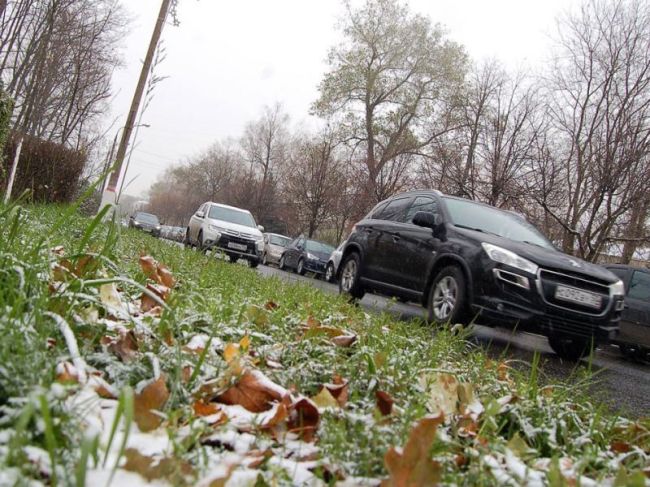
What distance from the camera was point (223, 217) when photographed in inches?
682

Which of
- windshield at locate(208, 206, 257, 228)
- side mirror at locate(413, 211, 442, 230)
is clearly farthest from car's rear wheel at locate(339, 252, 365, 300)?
windshield at locate(208, 206, 257, 228)

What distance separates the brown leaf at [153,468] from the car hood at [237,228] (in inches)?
606

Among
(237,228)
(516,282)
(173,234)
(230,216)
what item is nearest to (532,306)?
(516,282)

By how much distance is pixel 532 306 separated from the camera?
5.41 metres

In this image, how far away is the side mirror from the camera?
21.7ft

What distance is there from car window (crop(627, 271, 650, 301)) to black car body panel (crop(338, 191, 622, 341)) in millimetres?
4707

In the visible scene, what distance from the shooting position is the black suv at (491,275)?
548 centimetres

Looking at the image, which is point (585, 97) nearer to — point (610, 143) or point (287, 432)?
point (610, 143)

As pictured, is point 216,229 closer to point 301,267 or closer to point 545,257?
point 301,267

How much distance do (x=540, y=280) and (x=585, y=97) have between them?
11383 mm

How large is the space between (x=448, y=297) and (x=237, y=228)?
11.4m

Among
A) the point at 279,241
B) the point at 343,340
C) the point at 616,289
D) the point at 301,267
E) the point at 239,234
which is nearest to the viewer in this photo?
the point at 343,340

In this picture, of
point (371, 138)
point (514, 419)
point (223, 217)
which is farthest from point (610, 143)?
point (371, 138)

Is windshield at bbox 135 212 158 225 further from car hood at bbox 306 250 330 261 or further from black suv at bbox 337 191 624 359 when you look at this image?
black suv at bbox 337 191 624 359
